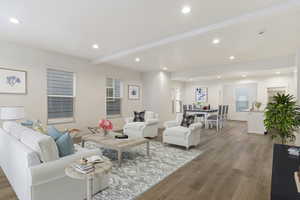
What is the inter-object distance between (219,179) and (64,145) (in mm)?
2471

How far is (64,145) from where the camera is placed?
2.00 m

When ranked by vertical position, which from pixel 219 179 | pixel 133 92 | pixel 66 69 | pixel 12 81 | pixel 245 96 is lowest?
pixel 219 179

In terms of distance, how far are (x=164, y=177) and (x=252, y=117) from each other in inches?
207

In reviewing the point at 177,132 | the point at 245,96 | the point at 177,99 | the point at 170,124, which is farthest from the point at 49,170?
the point at 245,96

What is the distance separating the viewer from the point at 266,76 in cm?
834

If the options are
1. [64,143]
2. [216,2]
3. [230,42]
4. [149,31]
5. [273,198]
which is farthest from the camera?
[230,42]

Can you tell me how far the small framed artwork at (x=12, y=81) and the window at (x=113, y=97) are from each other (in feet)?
9.17

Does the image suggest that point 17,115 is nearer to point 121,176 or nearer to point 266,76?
point 121,176

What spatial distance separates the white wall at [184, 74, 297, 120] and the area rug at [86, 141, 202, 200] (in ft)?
22.1

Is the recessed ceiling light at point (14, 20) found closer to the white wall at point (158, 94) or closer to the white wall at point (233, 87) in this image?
the white wall at point (158, 94)

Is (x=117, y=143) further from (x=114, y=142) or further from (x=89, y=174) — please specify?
(x=89, y=174)

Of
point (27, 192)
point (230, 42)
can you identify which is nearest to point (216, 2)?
point (230, 42)

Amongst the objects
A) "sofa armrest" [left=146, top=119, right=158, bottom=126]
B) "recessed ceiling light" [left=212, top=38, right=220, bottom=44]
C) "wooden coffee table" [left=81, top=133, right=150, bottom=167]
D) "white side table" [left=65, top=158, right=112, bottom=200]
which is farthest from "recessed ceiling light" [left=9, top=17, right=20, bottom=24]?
"recessed ceiling light" [left=212, top=38, right=220, bottom=44]

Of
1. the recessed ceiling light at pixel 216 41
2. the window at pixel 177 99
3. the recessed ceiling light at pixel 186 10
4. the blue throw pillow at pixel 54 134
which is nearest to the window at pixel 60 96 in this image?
Result: the blue throw pillow at pixel 54 134
